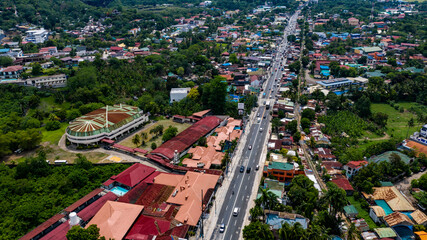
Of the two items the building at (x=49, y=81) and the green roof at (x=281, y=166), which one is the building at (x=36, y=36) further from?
the green roof at (x=281, y=166)

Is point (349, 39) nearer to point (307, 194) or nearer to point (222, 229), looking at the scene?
point (307, 194)

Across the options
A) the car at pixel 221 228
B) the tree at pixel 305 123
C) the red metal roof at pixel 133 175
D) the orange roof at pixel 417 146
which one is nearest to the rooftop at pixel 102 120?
the red metal roof at pixel 133 175

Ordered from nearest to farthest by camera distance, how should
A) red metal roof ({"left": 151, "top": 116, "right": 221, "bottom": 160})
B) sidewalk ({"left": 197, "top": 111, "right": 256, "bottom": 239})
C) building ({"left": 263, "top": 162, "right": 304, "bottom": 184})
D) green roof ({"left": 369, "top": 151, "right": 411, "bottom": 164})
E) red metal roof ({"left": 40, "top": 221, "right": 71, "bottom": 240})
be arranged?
1. red metal roof ({"left": 40, "top": 221, "right": 71, "bottom": 240})
2. sidewalk ({"left": 197, "top": 111, "right": 256, "bottom": 239})
3. building ({"left": 263, "top": 162, "right": 304, "bottom": 184})
4. green roof ({"left": 369, "top": 151, "right": 411, "bottom": 164})
5. red metal roof ({"left": 151, "top": 116, "right": 221, "bottom": 160})

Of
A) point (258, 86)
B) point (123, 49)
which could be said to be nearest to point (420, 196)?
point (258, 86)

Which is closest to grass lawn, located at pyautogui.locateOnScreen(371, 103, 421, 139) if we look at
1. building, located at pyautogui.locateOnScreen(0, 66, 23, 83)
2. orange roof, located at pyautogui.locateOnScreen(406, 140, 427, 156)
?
orange roof, located at pyautogui.locateOnScreen(406, 140, 427, 156)

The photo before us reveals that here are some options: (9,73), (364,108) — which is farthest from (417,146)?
(9,73)

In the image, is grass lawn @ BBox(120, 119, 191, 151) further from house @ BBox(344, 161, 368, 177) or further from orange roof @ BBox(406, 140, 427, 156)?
orange roof @ BBox(406, 140, 427, 156)
